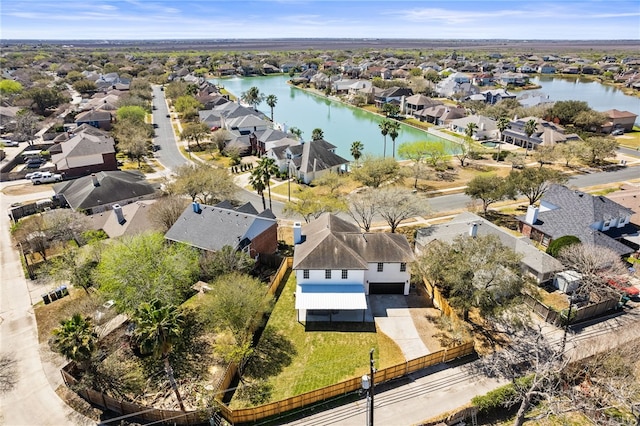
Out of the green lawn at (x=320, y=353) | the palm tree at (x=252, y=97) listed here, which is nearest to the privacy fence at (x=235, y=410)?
the green lawn at (x=320, y=353)

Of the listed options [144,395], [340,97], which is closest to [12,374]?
[144,395]

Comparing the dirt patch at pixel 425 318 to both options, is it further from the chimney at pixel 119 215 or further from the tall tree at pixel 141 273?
the chimney at pixel 119 215

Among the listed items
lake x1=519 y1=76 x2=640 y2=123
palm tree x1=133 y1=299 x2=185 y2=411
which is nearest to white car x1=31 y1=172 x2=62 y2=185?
palm tree x1=133 y1=299 x2=185 y2=411

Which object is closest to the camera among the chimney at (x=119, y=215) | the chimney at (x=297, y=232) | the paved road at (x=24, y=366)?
the paved road at (x=24, y=366)

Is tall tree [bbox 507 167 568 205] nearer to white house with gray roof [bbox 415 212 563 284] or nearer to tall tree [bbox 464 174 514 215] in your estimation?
tall tree [bbox 464 174 514 215]

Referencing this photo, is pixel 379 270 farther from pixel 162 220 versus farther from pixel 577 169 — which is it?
pixel 577 169

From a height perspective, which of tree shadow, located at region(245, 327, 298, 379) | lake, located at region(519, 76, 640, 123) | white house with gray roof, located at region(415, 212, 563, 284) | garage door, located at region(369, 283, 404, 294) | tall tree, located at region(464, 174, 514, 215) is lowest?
tree shadow, located at region(245, 327, 298, 379)

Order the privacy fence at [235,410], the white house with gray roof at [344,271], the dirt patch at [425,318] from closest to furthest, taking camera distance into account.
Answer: the privacy fence at [235,410] → the dirt patch at [425,318] → the white house with gray roof at [344,271]
